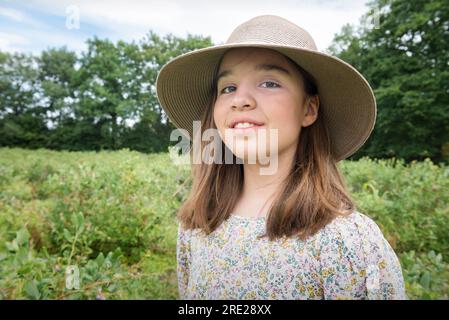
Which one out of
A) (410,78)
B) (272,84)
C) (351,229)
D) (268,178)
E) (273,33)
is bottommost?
(351,229)

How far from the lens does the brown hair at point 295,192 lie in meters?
0.98

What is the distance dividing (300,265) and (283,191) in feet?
0.74

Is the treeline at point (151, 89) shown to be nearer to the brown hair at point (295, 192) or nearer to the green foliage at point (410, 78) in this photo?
the green foliage at point (410, 78)

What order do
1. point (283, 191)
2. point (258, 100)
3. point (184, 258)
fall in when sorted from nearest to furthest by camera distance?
point (258, 100) < point (283, 191) < point (184, 258)

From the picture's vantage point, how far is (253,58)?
3.27ft

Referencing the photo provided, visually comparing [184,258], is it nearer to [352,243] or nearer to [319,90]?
[352,243]

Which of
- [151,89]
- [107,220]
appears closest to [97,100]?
[151,89]

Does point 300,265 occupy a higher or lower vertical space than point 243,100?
lower

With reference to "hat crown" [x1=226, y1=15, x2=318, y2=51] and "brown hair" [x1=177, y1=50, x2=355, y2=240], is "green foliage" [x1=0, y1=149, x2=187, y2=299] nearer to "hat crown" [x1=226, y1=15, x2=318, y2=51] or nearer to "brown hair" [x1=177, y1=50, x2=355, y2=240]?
"brown hair" [x1=177, y1=50, x2=355, y2=240]

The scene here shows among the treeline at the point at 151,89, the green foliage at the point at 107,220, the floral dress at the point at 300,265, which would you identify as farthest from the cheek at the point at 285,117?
the treeline at the point at 151,89

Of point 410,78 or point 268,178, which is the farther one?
point 410,78

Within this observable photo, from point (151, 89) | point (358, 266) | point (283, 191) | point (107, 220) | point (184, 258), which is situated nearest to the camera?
point (358, 266)
